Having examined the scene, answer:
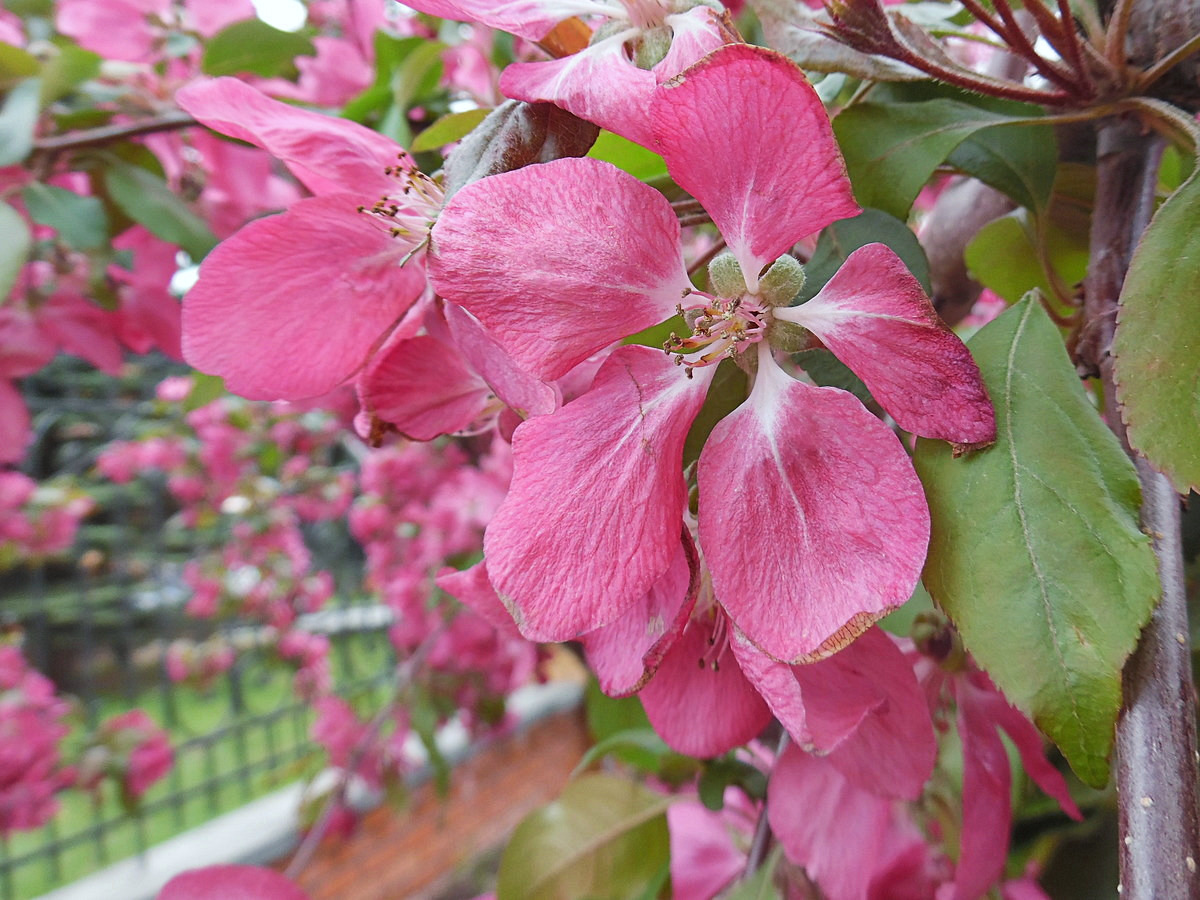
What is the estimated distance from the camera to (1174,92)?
311mm

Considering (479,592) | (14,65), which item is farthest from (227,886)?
(14,65)

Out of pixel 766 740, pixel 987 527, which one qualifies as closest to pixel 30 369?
pixel 766 740

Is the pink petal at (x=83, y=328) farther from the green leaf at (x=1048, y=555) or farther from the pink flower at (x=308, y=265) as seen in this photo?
the green leaf at (x=1048, y=555)

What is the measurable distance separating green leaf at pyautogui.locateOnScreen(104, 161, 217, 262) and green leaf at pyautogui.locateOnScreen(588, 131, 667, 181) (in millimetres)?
439

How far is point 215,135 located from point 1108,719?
0.72m

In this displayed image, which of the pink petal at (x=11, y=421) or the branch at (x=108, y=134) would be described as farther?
the pink petal at (x=11, y=421)

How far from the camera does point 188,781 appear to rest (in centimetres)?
286

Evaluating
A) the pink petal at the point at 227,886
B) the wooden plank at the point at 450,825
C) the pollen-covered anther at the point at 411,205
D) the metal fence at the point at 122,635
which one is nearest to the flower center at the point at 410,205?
the pollen-covered anther at the point at 411,205

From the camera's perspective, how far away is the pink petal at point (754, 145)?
0.65 feet

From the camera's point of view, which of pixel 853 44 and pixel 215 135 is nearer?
pixel 853 44

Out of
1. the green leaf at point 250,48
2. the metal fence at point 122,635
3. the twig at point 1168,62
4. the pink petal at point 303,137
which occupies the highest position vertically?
the twig at point 1168,62

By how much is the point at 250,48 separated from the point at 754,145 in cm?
60

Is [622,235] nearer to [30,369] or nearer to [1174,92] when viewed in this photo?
[1174,92]

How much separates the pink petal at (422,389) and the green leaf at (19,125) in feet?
1.37
